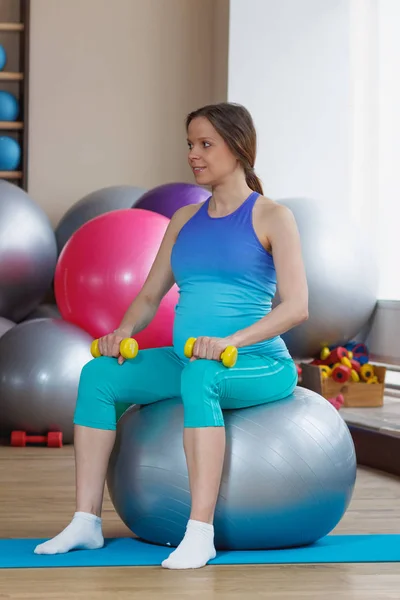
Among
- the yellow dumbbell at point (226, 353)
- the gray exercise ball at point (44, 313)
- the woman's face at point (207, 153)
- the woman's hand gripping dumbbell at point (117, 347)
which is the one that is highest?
the woman's face at point (207, 153)

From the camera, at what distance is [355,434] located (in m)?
3.53

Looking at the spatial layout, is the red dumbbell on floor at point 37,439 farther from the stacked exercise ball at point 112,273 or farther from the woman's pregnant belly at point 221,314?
the woman's pregnant belly at point 221,314

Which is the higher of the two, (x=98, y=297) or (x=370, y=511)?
(x=98, y=297)

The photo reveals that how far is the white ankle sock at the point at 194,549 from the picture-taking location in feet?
6.41

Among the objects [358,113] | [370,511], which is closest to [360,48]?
[358,113]

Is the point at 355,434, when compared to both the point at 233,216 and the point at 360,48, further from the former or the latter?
the point at 360,48

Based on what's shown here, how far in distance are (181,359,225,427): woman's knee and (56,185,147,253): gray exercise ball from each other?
2.87 metres

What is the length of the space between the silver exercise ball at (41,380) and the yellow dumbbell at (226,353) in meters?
1.73

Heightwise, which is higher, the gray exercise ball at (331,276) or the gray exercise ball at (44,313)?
the gray exercise ball at (331,276)

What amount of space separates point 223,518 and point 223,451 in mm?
166

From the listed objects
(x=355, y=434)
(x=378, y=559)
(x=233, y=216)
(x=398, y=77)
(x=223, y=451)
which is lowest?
(x=355, y=434)

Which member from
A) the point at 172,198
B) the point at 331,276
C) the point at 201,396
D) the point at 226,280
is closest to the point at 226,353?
the point at 201,396

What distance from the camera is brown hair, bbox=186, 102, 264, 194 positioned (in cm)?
221

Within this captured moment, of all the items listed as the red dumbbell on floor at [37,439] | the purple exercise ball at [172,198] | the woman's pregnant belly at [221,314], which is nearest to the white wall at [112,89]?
the purple exercise ball at [172,198]
